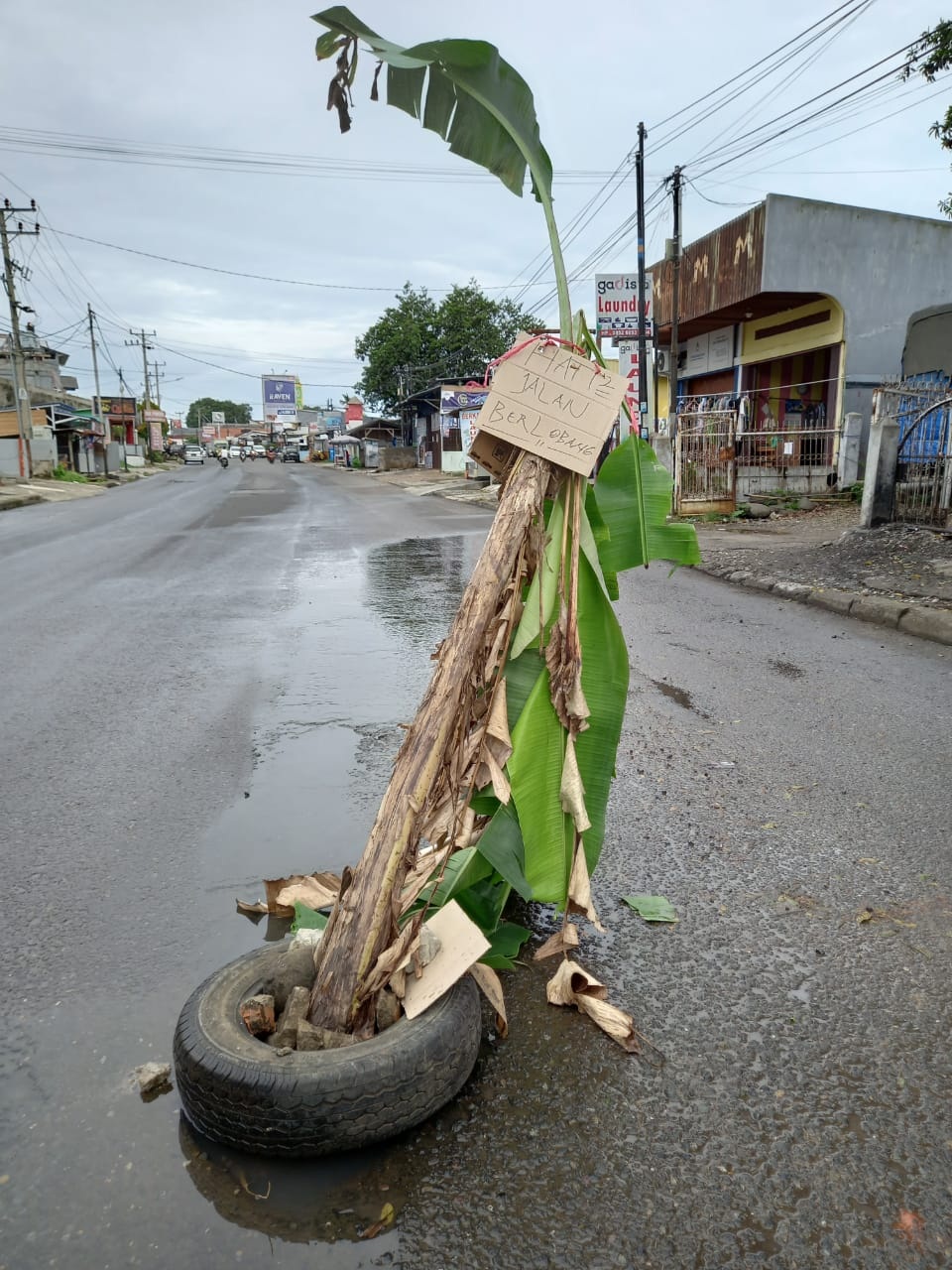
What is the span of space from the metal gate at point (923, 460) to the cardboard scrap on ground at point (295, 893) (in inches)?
385

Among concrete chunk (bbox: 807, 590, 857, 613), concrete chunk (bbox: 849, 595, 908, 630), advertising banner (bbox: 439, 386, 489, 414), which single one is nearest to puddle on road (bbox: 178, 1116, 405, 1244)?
concrete chunk (bbox: 849, 595, 908, 630)

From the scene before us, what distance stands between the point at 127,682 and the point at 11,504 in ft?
80.6

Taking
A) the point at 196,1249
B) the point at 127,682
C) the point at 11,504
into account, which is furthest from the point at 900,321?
the point at 11,504

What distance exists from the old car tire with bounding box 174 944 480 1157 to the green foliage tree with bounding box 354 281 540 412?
52583 mm

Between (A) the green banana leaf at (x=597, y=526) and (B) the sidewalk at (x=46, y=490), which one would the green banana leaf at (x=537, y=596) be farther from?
(B) the sidewalk at (x=46, y=490)

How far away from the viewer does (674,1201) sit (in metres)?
1.72

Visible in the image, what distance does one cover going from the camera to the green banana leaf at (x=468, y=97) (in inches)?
80.5

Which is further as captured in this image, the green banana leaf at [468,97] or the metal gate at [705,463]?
the metal gate at [705,463]

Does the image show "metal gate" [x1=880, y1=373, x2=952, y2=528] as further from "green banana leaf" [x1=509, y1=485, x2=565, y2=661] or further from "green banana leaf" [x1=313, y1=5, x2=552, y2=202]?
"green banana leaf" [x1=509, y1=485, x2=565, y2=661]

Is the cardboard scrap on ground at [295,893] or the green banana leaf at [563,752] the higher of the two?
the green banana leaf at [563,752]

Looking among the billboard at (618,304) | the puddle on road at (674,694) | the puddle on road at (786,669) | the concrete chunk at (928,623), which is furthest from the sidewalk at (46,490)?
the concrete chunk at (928,623)

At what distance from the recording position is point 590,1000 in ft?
7.43

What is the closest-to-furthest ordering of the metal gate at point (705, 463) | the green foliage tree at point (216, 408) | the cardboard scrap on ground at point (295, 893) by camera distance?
1. the cardboard scrap on ground at point (295, 893)
2. the metal gate at point (705, 463)
3. the green foliage tree at point (216, 408)

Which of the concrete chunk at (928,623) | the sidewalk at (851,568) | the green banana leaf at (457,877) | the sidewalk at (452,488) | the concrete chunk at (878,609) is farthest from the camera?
the sidewalk at (452,488)
